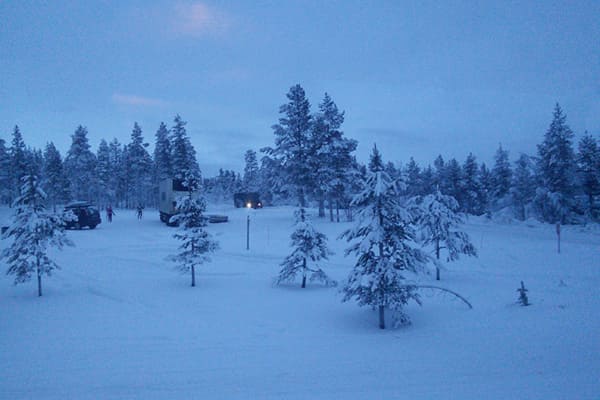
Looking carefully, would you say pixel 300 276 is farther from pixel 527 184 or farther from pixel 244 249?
pixel 527 184

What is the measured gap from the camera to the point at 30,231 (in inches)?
431

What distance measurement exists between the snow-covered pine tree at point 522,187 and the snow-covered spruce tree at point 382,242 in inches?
1949

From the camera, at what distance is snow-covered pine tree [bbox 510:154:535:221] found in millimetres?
50031

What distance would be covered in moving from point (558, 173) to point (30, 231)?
47.9 meters

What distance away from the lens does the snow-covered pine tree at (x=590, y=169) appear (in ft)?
127

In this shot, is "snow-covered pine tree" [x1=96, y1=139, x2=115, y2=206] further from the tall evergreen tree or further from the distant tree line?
the tall evergreen tree

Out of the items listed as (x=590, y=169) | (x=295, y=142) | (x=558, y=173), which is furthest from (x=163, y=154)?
Result: (x=590, y=169)

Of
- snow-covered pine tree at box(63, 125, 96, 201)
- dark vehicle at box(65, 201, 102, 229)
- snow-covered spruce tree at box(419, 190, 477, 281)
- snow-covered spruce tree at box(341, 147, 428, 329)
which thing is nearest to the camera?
snow-covered spruce tree at box(341, 147, 428, 329)

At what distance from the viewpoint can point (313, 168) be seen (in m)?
30.7

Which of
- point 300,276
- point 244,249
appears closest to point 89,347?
point 300,276

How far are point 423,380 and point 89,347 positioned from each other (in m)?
7.02

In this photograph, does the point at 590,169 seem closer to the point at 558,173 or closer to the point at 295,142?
the point at 558,173

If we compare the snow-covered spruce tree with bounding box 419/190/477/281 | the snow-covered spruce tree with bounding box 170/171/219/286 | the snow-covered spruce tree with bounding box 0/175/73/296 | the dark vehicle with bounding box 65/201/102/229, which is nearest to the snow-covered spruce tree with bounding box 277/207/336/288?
the snow-covered spruce tree with bounding box 170/171/219/286

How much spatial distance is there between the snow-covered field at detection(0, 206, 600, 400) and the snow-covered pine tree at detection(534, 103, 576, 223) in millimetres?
28675
